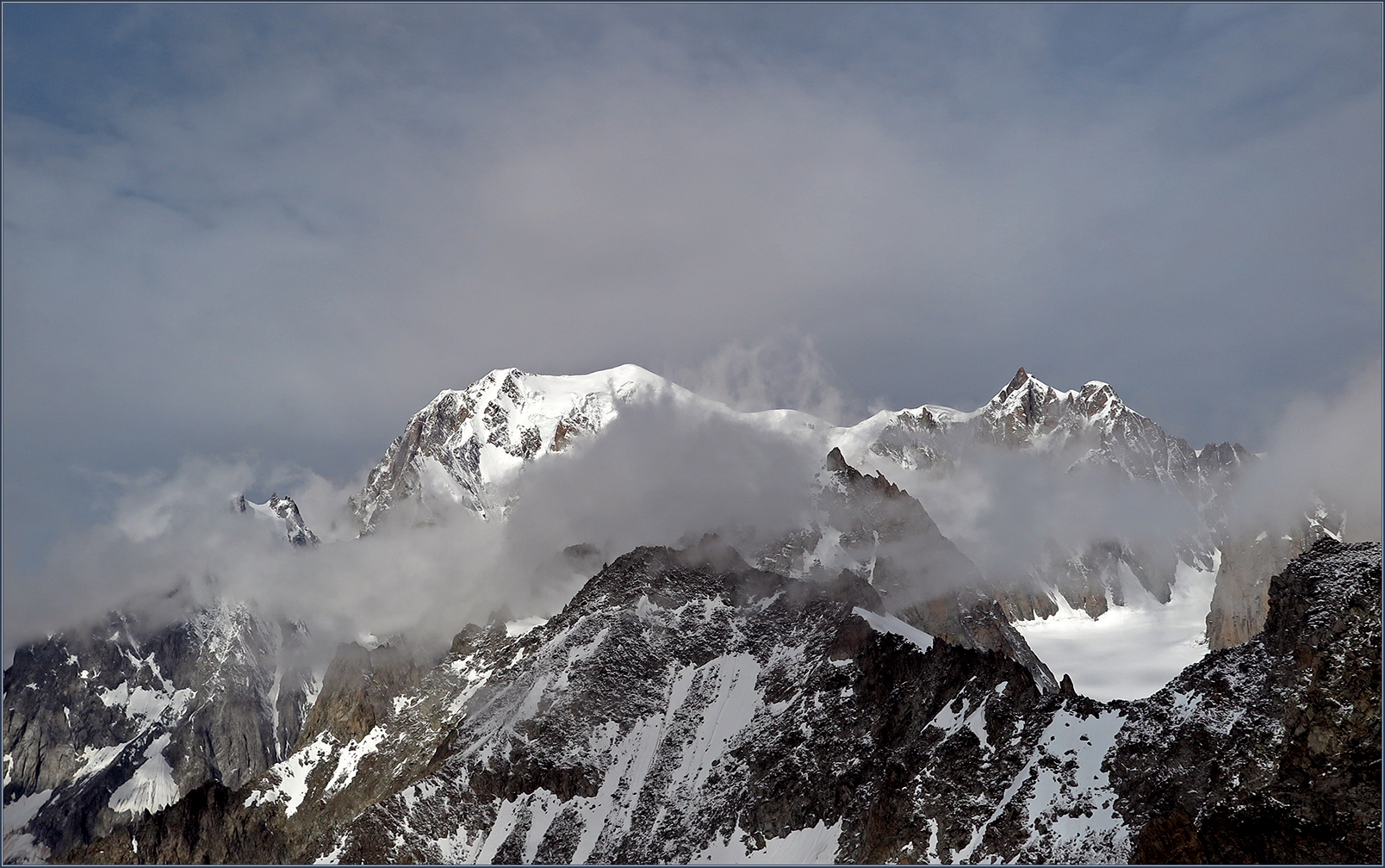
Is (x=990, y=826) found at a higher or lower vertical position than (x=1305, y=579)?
lower

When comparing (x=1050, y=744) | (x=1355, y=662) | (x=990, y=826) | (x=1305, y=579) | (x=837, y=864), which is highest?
(x=1305, y=579)

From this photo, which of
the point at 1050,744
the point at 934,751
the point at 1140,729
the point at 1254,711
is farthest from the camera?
the point at 934,751

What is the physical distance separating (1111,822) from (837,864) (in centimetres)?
4742

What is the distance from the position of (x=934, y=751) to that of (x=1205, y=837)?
59192 mm

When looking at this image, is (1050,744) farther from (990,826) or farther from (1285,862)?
(1285,862)

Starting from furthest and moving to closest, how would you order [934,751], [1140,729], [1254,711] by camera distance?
[934,751] → [1140,729] → [1254,711]

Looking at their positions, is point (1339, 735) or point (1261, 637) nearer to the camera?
point (1339, 735)

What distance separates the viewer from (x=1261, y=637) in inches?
6481

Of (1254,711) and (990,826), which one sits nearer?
(1254,711)

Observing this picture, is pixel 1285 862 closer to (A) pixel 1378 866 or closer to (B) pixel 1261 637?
(A) pixel 1378 866

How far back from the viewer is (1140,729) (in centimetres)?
16950

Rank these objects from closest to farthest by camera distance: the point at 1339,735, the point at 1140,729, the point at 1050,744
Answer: the point at 1339,735, the point at 1140,729, the point at 1050,744

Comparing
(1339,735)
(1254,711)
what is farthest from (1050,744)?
(1339,735)

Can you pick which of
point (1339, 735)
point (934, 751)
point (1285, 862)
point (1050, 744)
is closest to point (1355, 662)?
point (1339, 735)
